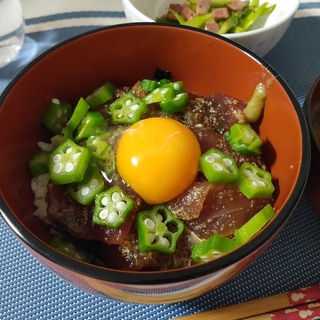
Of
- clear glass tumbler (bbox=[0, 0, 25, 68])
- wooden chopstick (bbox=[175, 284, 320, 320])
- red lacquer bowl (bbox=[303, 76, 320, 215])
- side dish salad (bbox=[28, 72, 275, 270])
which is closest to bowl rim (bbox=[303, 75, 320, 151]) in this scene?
red lacquer bowl (bbox=[303, 76, 320, 215])

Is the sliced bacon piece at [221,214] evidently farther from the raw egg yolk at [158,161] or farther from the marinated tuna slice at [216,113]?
the marinated tuna slice at [216,113]

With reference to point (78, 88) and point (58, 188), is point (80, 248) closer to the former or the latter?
point (58, 188)

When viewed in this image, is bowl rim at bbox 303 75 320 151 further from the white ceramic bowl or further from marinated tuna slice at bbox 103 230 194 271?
marinated tuna slice at bbox 103 230 194 271

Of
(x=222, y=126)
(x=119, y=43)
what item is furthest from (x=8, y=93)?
(x=222, y=126)

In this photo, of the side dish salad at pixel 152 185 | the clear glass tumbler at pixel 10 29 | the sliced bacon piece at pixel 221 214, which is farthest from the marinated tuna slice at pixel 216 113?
the clear glass tumbler at pixel 10 29

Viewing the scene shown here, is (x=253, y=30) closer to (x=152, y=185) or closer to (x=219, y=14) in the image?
(x=219, y=14)

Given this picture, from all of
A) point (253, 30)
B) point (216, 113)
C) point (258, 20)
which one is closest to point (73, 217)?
point (216, 113)
